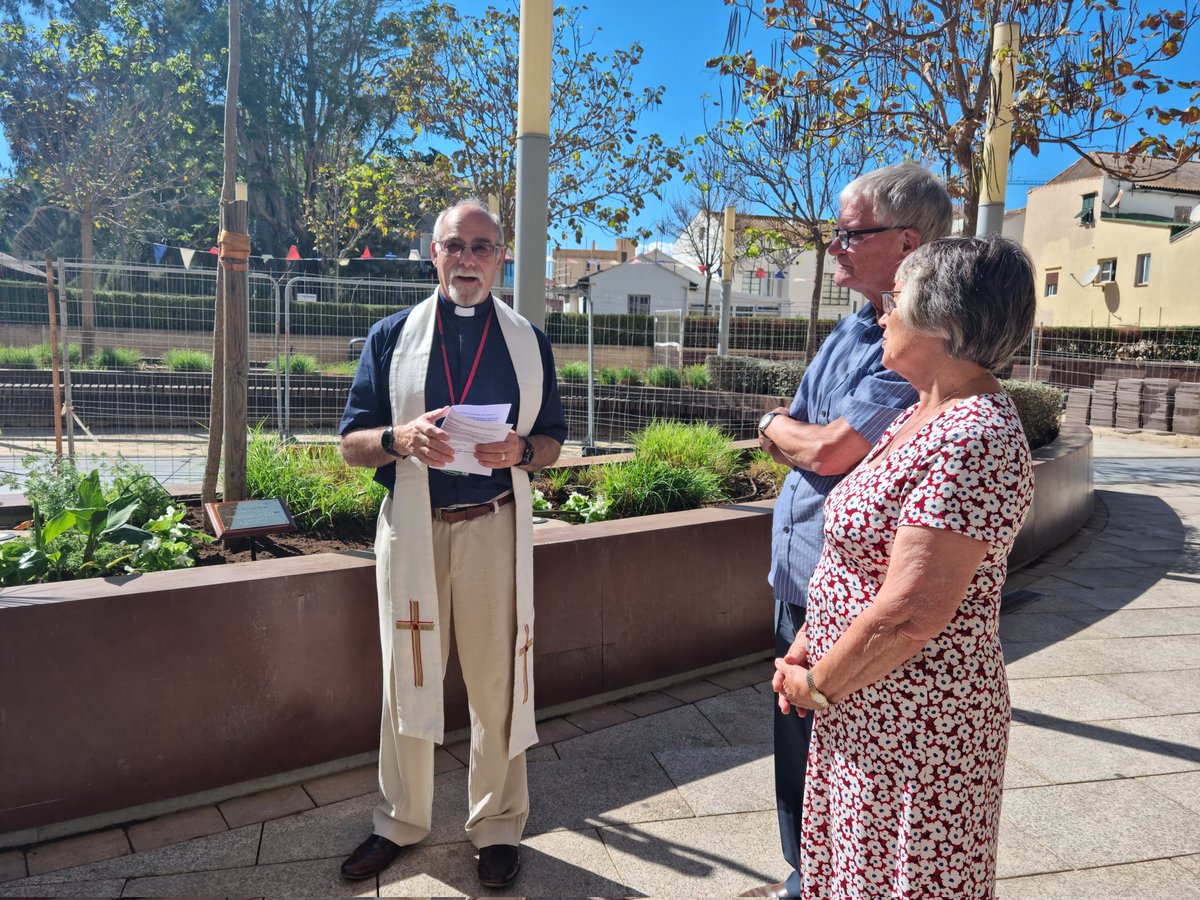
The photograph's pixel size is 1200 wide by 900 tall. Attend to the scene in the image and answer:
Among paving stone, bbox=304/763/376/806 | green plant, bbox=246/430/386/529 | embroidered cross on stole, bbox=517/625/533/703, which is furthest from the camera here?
green plant, bbox=246/430/386/529

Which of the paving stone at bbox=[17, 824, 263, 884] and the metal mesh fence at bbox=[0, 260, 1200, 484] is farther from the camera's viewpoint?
the metal mesh fence at bbox=[0, 260, 1200, 484]

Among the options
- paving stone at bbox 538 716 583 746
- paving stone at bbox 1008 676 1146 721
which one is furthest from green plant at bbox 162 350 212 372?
paving stone at bbox 1008 676 1146 721

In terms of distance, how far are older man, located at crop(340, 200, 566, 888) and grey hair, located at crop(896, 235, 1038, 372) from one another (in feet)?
4.31

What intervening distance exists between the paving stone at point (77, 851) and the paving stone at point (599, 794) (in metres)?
1.29

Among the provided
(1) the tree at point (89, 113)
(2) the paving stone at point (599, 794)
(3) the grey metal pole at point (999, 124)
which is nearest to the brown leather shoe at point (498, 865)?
(2) the paving stone at point (599, 794)

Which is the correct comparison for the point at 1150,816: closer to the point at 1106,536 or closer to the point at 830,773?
the point at 830,773

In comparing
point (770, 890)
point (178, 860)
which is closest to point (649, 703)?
point (770, 890)

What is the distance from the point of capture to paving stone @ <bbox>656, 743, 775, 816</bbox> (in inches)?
121

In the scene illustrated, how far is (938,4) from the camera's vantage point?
693cm

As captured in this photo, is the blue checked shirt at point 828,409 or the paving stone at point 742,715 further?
the paving stone at point 742,715

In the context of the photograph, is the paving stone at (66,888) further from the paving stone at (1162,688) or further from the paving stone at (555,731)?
the paving stone at (1162,688)

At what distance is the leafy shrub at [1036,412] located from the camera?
318 inches

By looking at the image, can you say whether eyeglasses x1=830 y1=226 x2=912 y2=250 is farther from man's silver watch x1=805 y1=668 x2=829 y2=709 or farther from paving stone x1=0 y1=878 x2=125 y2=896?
paving stone x1=0 y1=878 x2=125 y2=896

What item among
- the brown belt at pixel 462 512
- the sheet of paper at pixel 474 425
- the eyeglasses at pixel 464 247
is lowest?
the brown belt at pixel 462 512
